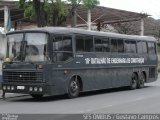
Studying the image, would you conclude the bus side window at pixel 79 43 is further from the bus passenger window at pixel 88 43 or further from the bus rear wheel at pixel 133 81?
the bus rear wheel at pixel 133 81

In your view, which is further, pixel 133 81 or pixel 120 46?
pixel 133 81

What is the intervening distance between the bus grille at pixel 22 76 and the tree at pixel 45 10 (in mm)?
7756

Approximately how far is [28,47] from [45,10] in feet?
28.7

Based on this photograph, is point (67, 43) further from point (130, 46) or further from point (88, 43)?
point (130, 46)

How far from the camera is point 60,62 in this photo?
18.8m

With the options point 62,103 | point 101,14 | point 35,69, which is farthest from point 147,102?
point 101,14

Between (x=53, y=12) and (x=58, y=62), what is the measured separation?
8.99 m

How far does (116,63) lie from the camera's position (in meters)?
23.2

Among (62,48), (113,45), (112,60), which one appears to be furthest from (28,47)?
(113,45)

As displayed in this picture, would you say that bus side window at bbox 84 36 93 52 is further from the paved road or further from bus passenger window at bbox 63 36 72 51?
the paved road

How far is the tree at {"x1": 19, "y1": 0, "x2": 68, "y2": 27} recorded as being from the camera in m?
26.0

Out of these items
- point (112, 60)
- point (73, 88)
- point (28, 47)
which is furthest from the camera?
point (112, 60)

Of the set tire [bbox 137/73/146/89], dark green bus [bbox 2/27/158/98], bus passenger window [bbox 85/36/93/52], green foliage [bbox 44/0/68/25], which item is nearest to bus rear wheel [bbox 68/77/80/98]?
dark green bus [bbox 2/27/158/98]

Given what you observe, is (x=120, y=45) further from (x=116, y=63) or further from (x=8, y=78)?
(x=8, y=78)
